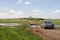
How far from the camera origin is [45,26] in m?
35.0

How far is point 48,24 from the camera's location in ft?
116

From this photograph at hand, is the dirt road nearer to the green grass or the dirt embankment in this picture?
the dirt embankment

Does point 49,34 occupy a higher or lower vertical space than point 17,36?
lower

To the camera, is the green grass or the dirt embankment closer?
the green grass

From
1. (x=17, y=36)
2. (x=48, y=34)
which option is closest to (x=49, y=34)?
(x=48, y=34)

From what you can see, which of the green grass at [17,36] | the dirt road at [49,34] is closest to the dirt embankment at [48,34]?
the dirt road at [49,34]

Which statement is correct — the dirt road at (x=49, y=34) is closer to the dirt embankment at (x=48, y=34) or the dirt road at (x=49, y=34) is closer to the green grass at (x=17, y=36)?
the dirt embankment at (x=48, y=34)

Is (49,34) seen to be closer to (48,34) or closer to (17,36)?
(48,34)

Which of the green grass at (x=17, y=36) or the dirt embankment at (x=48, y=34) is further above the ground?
the green grass at (x=17, y=36)

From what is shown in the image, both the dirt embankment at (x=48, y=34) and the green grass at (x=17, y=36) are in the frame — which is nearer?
the green grass at (x=17, y=36)

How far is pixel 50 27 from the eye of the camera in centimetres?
→ 3550

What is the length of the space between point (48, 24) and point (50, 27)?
613 millimetres

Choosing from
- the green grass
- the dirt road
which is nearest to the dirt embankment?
the dirt road

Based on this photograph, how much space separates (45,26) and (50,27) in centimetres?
102
